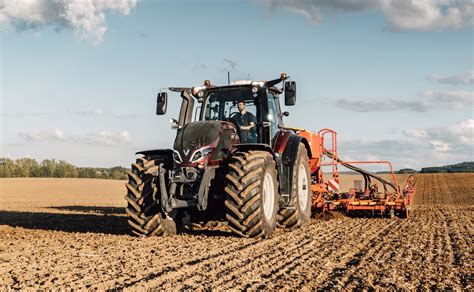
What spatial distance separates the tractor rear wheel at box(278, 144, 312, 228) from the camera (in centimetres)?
968

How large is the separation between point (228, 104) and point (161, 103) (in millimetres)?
1215

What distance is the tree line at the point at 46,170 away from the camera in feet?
212

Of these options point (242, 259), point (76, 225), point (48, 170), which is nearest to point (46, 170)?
point (48, 170)

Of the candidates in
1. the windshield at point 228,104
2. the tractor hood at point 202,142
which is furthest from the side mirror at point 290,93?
the tractor hood at point 202,142

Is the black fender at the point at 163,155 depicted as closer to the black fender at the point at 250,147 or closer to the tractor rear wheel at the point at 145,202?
the tractor rear wheel at the point at 145,202

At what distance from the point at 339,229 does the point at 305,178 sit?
4.84 ft

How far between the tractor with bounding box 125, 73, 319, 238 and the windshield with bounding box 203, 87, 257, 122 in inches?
0.7

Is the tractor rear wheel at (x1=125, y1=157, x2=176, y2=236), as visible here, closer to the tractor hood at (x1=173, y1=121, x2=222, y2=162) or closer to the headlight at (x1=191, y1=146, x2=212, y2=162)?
the tractor hood at (x1=173, y1=121, x2=222, y2=162)

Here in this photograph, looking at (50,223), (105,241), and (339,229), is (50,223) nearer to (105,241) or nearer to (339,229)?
(105,241)

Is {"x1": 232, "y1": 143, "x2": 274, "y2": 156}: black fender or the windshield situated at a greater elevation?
the windshield

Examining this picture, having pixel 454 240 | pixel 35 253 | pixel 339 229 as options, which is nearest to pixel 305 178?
pixel 339 229

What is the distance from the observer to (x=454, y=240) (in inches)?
327

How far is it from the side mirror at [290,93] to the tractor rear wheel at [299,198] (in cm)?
118

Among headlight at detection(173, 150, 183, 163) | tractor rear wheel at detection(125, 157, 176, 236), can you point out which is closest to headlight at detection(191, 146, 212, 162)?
headlight at detection(173, 150, 183, 163)
